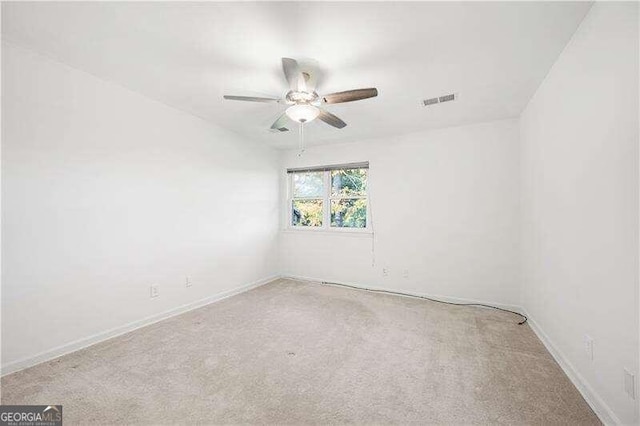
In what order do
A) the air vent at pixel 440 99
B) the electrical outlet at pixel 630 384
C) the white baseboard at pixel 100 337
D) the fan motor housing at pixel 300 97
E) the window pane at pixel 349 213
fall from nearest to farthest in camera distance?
the electrical outlet at pixel 630 384 < the white baseboard at pixel 100 337 < the fan motor housing at pixel 300 97 < the air vent at pixel 440 99 < the window pane at pixel 349 213

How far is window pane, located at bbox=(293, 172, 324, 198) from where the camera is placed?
486 cm

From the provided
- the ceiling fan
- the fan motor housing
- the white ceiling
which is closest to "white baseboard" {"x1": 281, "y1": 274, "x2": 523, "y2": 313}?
the white ceiling

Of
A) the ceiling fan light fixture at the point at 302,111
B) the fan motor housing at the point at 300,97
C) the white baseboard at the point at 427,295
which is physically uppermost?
the fan motor housing at the point at 300,97

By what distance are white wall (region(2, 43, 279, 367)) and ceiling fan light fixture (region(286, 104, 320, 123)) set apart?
1.69m

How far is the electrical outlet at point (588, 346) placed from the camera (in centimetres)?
168

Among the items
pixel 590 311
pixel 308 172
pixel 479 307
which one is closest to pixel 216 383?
pixel 590 311

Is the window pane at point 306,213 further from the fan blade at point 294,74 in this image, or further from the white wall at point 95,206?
the fan blade at point 294,74

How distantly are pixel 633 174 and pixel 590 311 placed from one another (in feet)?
3.00

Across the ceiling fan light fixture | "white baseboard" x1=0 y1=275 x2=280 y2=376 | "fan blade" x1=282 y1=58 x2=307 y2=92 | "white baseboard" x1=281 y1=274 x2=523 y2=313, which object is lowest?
"white baseboard" x1=281 y1=274 x2=523 y2=313

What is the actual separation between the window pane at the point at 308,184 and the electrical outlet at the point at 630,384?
13.0 ft

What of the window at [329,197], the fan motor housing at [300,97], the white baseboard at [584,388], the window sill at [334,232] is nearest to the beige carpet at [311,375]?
the white baseboard at [584,388]

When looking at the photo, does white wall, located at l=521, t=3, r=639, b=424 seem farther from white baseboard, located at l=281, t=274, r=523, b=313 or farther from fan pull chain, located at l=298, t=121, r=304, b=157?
fan pull chain, located at l=298, t=121, r=304, b=157

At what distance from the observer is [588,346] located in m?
1.71

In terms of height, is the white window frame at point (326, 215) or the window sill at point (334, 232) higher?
the white window frame at point (326, 215)
